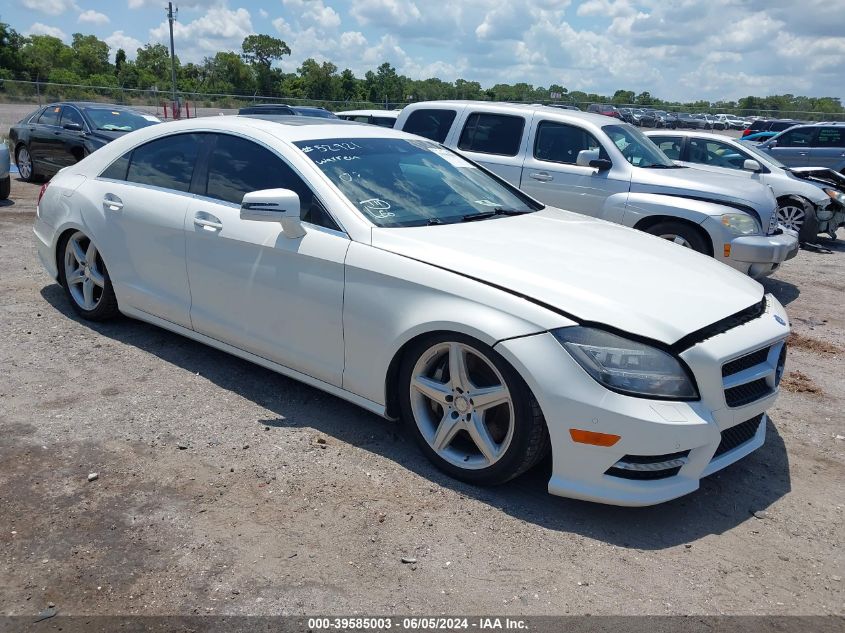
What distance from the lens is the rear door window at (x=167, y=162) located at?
4730 mm

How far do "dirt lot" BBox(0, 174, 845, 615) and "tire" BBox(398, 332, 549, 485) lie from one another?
0.16 m

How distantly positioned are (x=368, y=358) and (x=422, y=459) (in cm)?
59

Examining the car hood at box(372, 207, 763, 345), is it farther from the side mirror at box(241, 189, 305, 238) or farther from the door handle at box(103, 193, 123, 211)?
the door handle at box(103, 193, 123, 211)

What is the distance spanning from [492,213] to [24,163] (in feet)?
41.1

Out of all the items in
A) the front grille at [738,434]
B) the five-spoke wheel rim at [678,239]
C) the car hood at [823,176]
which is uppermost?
the car hood at [823,176]

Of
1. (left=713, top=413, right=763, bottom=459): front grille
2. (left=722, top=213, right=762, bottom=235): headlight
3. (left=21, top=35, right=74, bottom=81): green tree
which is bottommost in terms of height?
(left=713, top=413, right=763, bottom=459): front grille

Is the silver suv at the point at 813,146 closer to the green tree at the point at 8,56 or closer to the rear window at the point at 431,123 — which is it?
the rear window at the point at 431,123

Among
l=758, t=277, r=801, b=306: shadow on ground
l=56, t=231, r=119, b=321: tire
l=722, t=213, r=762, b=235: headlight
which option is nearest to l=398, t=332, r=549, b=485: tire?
l=56, t=231, r=119, b=321: tire

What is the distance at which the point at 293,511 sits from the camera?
328 centimetres

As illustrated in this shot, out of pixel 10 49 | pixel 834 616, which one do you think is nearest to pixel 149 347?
pixel 834 616

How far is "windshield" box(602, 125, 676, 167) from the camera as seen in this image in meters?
8.18

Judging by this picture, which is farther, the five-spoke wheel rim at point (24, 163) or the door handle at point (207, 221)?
the five-spoke wheel rim at point (24, 163)

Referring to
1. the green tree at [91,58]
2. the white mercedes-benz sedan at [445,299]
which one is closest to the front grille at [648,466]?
the white mercedes-benz sedan at [445,299]

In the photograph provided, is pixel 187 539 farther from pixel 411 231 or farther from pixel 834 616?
pixel 834 616
